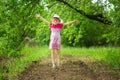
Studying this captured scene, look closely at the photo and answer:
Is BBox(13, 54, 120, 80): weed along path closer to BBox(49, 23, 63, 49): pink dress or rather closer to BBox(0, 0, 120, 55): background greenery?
BBox(49, 23, 63, 49): pink dress

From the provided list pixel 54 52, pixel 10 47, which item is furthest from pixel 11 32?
pixel 54 52

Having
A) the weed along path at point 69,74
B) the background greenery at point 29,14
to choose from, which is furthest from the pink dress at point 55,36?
the background greenery at point 29,14

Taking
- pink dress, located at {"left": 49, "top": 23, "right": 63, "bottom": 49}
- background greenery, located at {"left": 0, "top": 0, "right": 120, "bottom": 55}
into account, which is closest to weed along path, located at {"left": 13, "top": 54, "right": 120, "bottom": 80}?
pink dress, located at {"left": 49, "top": 23, "right": 63, "bottom": 49}

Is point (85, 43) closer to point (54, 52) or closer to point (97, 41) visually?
point (97, 41)

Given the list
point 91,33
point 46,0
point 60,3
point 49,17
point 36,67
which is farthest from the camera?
point 91,33

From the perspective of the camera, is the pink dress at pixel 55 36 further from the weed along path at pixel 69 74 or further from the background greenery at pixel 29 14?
the background greenery at pixel 29 14

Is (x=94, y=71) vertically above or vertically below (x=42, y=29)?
below

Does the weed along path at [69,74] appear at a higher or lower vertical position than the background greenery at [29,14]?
lower

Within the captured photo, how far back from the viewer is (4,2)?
12.6 metres

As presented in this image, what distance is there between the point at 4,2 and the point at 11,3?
0.85 ft

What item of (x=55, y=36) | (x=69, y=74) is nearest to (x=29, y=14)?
(x=55, y=36)

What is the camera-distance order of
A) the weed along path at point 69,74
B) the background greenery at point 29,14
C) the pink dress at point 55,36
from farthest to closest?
the pink dress at point 55,36
the background greenery at point 29,14
the weed along path at point 69,74

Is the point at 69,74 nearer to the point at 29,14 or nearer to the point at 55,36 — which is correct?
the point at 55,36

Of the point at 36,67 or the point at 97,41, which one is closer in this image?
the point at 36,67
